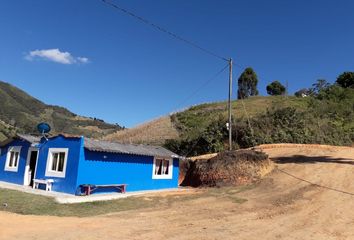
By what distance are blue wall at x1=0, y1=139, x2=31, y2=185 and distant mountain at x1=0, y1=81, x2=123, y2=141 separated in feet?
247

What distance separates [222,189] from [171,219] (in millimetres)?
8627

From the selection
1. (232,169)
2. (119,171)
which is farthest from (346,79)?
(119,171)

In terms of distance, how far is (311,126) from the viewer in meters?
37.4

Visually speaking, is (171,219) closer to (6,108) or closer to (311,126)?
(311,126)

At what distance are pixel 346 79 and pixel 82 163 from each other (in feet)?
186

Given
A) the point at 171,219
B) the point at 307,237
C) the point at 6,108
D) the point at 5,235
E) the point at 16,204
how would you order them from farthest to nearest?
the point at 6,108 < the point at 16,204 < the point at 171,219 < the point at 307,237 < the point at 5,235

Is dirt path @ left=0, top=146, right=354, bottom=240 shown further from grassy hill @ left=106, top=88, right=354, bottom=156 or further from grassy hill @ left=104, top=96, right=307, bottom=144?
grassy hill @ left=104, top=96, right=307, bottom=144

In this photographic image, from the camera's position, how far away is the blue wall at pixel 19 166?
2303 cm

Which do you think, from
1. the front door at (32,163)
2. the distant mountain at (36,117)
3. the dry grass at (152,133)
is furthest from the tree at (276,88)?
the front door at (32,163)

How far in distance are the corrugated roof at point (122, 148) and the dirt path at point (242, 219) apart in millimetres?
5458

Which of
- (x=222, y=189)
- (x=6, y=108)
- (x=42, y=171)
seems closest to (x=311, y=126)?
(x=222, y=189)

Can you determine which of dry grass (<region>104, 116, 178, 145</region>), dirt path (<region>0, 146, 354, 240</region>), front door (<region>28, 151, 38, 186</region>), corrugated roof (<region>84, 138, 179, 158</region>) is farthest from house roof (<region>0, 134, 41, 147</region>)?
dry grass (<region>104, 116, 178, 145</region>)

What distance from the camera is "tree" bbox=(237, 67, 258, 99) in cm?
7775

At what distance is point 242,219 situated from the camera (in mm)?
14219
